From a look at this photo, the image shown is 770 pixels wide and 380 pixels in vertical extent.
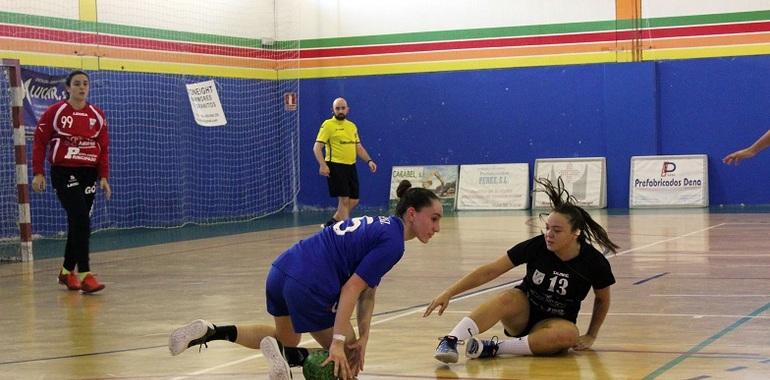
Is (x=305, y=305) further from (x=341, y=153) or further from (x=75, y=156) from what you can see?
(x=341, y=153)

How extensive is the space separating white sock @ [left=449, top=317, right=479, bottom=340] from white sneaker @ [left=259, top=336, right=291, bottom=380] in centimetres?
118

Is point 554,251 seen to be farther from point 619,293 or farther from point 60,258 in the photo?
point 60,258

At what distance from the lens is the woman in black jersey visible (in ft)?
19.7

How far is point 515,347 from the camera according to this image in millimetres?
6062

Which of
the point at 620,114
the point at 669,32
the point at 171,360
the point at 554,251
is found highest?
the point at 669,32

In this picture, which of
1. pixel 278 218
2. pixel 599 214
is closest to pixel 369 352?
pixel 599 214

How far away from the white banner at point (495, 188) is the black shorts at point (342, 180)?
524cm

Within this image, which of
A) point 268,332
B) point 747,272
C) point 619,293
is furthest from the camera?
point 747,272

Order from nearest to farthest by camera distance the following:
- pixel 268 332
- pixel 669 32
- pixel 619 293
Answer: pixel 268 332 < pixel 619 293 < pixel 669 32

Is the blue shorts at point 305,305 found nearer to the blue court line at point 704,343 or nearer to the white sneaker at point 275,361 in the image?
the white sneaker at point 275,361

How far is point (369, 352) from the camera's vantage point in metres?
6.34

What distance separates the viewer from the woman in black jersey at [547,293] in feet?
19.7

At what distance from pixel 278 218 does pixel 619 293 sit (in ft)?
39.8

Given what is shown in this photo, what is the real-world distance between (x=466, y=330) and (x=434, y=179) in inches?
605
